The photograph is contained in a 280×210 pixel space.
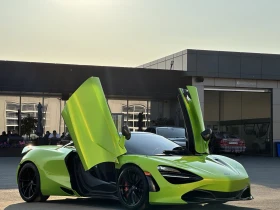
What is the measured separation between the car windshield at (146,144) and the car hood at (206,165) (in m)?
0.49

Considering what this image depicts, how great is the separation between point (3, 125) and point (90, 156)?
2427 cm

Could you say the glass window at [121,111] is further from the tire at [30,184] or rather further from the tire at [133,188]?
the tire at [133,188]

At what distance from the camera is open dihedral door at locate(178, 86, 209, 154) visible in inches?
363

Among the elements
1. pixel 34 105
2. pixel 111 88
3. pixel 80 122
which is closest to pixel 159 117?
pixel 111 88

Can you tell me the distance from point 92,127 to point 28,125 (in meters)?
24.0

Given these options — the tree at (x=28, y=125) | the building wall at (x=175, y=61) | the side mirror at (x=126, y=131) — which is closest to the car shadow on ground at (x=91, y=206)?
the side mirror at (x=126, y=131)

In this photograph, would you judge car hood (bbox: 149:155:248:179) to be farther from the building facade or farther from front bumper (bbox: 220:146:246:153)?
the building facade

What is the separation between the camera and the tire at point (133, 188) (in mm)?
7924

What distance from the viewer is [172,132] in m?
21.3

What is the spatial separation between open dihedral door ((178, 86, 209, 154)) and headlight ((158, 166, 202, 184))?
1372mm

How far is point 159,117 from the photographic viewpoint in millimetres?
34281

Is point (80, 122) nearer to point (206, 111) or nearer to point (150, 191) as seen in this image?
point (150, 191)

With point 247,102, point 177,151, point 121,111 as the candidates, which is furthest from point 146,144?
point 247,102

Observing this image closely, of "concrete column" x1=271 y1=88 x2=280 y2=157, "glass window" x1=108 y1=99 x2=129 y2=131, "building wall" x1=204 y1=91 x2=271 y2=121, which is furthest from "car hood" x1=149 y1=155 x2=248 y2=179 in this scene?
"building wall" x1=204 y1=91 x2=271 y2=121
